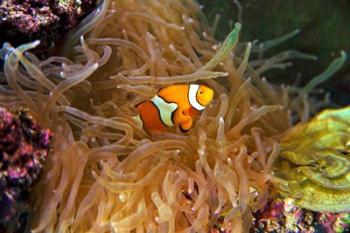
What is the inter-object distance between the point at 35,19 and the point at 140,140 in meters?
0.65

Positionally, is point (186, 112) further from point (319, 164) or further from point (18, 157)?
point (18, 157)

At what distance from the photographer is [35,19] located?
67.4 inches

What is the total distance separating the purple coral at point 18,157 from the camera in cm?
139

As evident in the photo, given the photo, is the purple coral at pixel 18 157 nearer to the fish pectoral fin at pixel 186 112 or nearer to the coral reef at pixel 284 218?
the fish pectoral fin at pixel 186 112

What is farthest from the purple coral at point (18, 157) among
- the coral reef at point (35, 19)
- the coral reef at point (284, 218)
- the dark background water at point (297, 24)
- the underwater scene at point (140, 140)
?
the dark background water at point (297, 24)

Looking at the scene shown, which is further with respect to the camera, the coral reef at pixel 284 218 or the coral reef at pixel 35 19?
the coral reef at pixel 284 218

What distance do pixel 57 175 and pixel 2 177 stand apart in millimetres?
311

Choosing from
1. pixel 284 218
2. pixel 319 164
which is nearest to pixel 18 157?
pixel 284 218

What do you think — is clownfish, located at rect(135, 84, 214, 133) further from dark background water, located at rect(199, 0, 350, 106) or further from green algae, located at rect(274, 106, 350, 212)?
dark background water, located at rect(199, 0, 350, 106)

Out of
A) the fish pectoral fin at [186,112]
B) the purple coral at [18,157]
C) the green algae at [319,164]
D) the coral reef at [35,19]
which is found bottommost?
the green algae at [319,164]

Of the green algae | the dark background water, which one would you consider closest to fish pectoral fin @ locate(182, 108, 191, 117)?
the green algae

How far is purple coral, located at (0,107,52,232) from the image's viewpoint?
1393 mm

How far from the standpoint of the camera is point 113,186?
64.6 inches

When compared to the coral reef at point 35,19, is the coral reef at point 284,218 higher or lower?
lower
